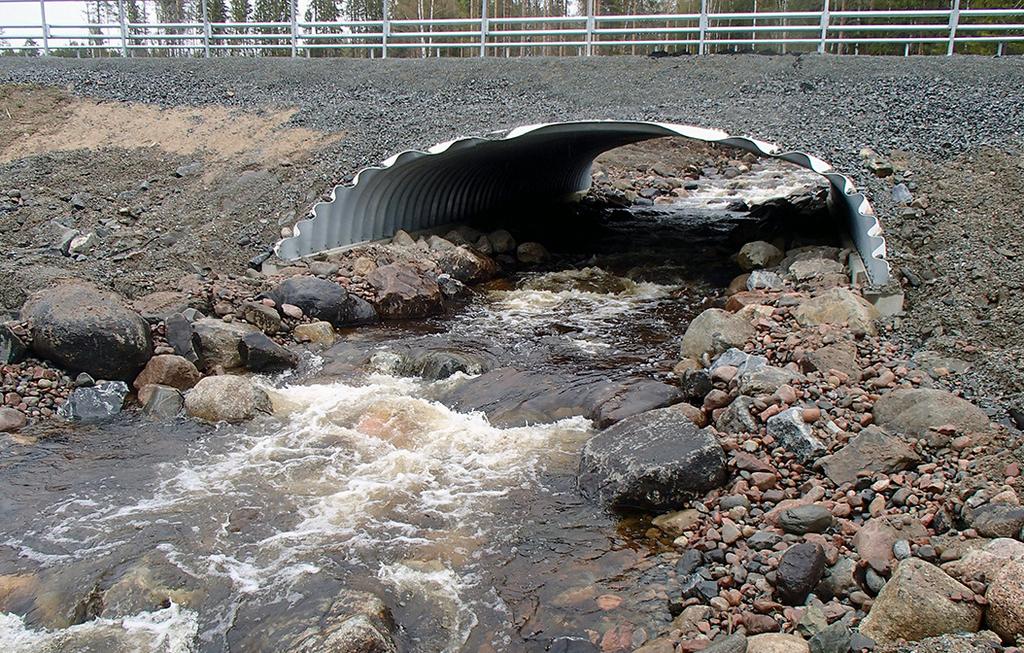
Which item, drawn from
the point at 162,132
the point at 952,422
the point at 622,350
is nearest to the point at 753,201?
the point at 622,350

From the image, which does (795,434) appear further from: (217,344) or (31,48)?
(31,48)

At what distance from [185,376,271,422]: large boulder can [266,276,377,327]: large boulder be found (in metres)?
2.86

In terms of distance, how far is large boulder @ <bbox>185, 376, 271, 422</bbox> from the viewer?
26.4 ft

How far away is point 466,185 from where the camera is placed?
1609 centimetres

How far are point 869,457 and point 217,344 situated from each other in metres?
7.08

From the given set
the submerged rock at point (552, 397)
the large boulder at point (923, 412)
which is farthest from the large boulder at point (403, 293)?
the large boulder at point (923, 412)

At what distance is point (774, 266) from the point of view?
13000 millimetres

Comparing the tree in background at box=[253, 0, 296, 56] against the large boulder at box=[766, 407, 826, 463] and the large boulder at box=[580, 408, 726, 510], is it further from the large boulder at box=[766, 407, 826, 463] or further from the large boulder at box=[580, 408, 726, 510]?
the large boulder at box=[766, 407, 826, 463]

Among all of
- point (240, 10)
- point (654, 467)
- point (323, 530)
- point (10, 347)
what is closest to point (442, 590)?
point (323, 530)

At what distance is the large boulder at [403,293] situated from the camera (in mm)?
11812

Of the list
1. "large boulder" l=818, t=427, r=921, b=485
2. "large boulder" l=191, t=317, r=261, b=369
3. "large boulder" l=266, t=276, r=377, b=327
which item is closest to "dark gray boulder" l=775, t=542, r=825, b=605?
"large boulder" l=818, t=427, r=921, b=485

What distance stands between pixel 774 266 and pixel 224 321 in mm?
8372

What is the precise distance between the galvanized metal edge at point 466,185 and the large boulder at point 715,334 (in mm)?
1691

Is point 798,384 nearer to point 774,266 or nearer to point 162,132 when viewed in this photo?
point 774,266
